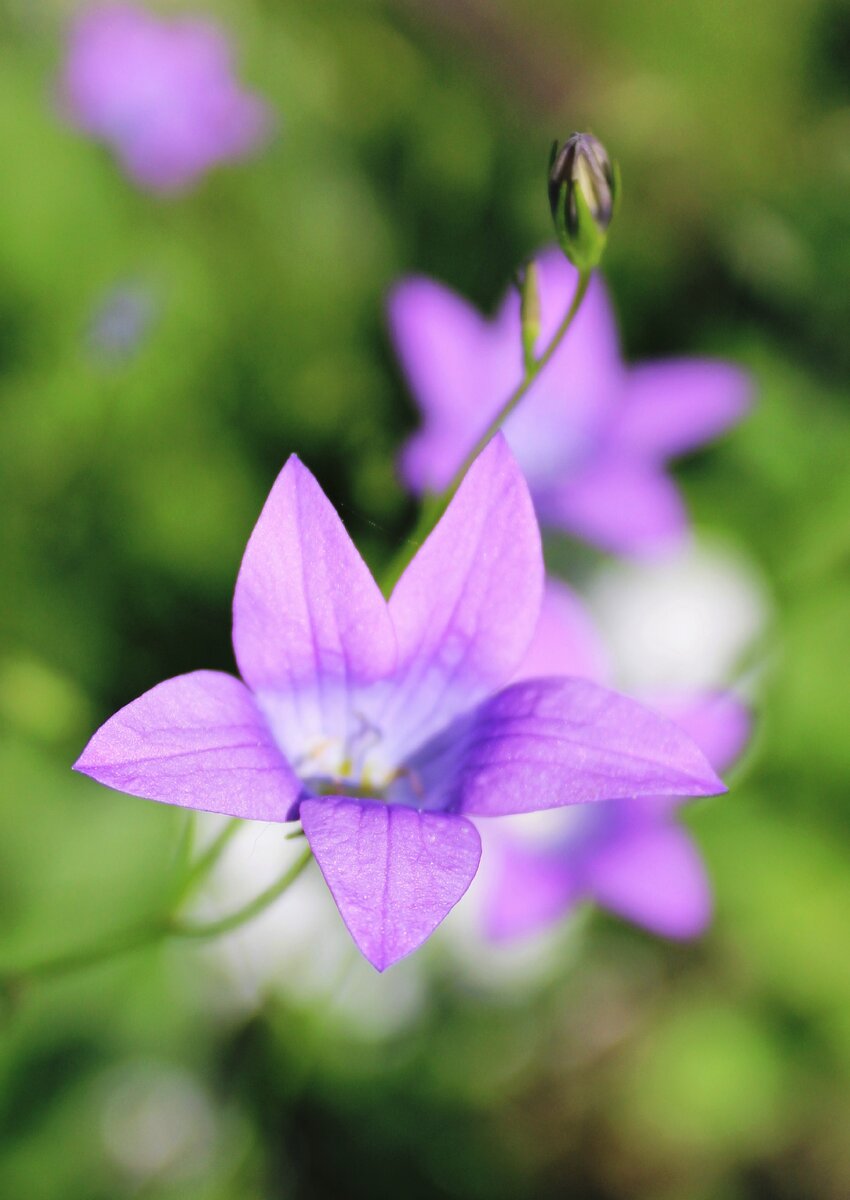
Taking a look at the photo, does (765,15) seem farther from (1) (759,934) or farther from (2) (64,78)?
(1) (759,934)

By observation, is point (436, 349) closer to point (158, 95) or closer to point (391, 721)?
point (391, 721)

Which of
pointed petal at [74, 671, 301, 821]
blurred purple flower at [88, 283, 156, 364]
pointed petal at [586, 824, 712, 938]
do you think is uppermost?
pointed petal at [74, 671, 301, 821]

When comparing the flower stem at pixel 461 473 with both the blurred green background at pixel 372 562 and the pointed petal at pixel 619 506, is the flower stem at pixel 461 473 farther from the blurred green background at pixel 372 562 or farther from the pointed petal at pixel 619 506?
→ the pointed petal at pixel 619 506

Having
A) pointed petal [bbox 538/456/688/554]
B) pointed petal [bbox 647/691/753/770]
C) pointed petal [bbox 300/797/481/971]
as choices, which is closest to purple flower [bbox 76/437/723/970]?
pointed petal [bbox 300/797/481/971]

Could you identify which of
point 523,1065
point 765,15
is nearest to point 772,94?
point 765,15

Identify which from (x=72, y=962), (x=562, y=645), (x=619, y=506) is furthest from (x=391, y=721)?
(x=619, y=506)

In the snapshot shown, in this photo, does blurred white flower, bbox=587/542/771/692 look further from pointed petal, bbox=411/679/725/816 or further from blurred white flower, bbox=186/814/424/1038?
pointed petal, bbox=411/679/725/816
